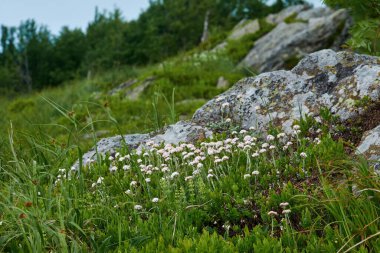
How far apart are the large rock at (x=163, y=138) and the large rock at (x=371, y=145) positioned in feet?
8.18

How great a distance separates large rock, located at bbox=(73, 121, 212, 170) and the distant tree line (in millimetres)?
45911

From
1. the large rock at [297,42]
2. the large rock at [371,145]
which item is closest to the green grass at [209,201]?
the large rock at [371,145]

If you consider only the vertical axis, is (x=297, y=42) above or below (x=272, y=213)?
above

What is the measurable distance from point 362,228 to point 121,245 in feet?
7.35

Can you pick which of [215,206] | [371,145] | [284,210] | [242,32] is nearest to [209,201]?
[215,206]

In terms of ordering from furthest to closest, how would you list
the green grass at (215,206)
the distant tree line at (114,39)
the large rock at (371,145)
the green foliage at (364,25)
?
the distant tree line at (114,39) → the green foliage at (364,25) → the large rock at (371,145) → the green grass at (215,206)

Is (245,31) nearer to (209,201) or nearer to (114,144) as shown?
(114,144)

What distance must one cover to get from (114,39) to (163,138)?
158 feet

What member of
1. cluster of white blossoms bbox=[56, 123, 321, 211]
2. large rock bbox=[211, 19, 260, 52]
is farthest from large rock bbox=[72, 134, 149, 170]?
large rock bbox=[211, 19, 260, 52]

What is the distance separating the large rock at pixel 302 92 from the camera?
24.3ft

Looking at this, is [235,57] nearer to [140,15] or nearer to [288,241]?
[288,241]

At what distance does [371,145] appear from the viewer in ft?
19.8

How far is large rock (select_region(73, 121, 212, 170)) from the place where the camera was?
7934 millimetres

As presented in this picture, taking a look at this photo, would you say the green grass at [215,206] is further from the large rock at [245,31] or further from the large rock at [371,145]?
the large rock at [245,31]
